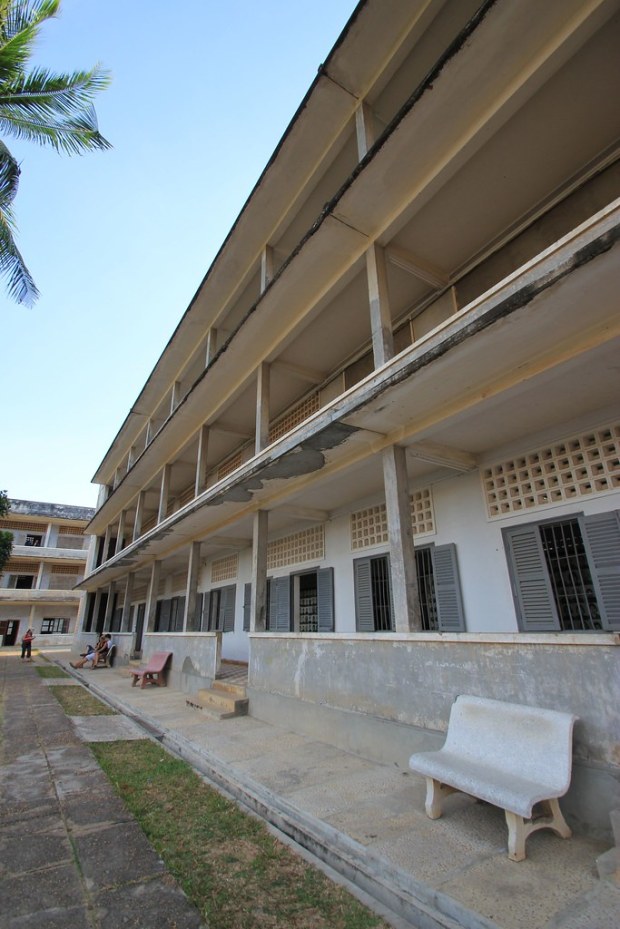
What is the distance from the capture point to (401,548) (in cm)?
522

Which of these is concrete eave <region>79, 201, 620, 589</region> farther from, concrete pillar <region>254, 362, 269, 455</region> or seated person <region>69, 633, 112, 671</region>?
seated person <region>69, 633, 112, 671</region>

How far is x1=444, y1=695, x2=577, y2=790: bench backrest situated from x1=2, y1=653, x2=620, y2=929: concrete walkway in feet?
1.45

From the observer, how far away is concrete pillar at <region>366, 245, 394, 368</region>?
18.0 ft

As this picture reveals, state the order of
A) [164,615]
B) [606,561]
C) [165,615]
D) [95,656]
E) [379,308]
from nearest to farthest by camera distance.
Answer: [606,561] → [379,308] → [95,656] → [165,615] → [164,615]

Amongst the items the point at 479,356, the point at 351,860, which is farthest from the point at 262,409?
the point at 351,860

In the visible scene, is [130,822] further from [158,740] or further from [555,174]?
[555,174]

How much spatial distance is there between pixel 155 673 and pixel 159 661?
288 mm

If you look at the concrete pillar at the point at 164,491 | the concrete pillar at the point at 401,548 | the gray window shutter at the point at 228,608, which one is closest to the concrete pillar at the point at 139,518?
the concrete pillar at the point at 164,491

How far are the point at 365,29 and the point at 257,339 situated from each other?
173 inches

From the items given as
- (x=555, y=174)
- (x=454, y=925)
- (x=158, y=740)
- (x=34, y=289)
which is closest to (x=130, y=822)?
(x=454, y=925)

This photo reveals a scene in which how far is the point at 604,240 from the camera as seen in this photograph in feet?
10.1

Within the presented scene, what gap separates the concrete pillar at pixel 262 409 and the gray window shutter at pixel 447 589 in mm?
3368

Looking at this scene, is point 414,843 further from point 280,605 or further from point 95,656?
point 95,656

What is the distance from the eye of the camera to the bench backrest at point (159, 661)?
36.8ft
